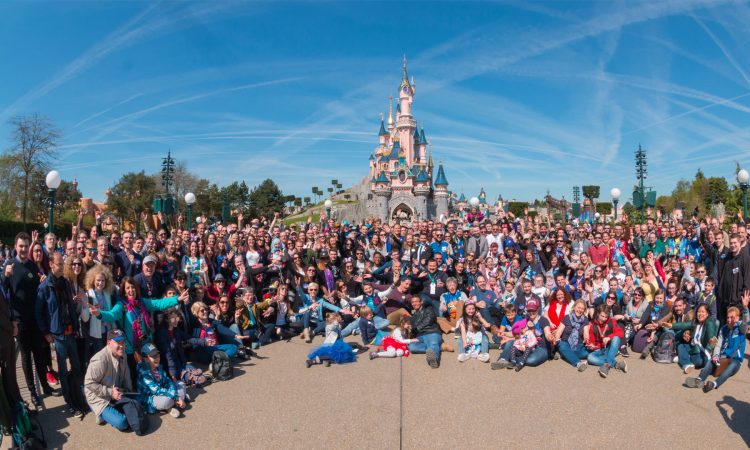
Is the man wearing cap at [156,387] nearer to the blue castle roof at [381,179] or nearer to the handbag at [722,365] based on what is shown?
the handbag at [722,365]

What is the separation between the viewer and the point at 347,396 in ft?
19.1

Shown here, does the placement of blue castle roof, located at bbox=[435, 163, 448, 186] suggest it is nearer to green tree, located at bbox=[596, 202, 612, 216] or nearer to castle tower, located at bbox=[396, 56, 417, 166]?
castle tower, located at bbox=[396, 56, 417, 166]

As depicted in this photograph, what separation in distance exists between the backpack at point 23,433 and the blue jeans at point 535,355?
5774mm

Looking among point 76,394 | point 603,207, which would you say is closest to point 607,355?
point 76,394

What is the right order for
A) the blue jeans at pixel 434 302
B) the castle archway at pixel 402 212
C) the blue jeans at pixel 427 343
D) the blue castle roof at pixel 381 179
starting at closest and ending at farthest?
the blue jeans at pixel 427 343
the blue jeans at pixel 434 302
the blue castle roof at pixel 381 179
the castle archway at pixel 402 212

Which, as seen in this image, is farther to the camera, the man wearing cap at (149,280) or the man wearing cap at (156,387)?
the man wearing cap at (149,280)

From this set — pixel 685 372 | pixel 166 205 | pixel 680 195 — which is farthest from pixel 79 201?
pixel 680 195

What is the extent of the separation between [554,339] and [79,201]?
1974 inches

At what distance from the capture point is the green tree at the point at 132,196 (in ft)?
145

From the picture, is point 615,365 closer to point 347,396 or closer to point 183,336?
point 347,396

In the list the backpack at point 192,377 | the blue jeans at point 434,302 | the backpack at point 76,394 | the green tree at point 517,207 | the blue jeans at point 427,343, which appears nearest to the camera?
the backpack at point 76,394

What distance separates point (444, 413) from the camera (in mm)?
5277

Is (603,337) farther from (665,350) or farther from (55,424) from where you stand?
(55,424)

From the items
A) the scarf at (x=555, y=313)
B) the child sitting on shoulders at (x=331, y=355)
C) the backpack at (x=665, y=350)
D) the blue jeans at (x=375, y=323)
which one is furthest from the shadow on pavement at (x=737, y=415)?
the blue jeans at (x=375, y=323)
